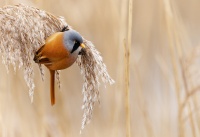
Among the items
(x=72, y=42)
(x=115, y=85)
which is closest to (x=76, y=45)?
(x=72, y=42)

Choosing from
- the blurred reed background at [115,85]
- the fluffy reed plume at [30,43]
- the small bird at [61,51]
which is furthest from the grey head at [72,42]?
the blurred reed background at [115,85]

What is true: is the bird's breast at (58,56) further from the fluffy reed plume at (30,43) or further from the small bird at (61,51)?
the fluffy reed plume at (30,43)

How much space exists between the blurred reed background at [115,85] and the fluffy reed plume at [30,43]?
190 mm

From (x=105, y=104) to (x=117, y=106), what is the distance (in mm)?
673

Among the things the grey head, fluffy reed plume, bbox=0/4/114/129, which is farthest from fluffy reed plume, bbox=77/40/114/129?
the grey head

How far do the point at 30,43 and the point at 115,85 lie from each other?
2.86 feet

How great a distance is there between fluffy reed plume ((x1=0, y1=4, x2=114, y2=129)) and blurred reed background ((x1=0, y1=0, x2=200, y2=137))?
0.19 metres

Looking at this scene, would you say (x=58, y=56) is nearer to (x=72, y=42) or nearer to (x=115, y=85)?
(x=72, y=42)

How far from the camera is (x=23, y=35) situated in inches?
27.4

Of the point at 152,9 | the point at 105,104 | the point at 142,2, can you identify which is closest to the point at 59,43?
the point at 105,104

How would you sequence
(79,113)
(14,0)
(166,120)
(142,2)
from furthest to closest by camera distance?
(79,113) < (142,2) < (166,120) < (14,0)

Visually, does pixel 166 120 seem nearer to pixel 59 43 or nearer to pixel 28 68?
pixel 28 68

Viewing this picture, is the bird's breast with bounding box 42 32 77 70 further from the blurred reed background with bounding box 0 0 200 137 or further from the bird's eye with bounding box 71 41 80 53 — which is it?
the blurred reed background with bounding box 0 0 200 137

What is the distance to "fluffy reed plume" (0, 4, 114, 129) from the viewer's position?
0.69 meters
